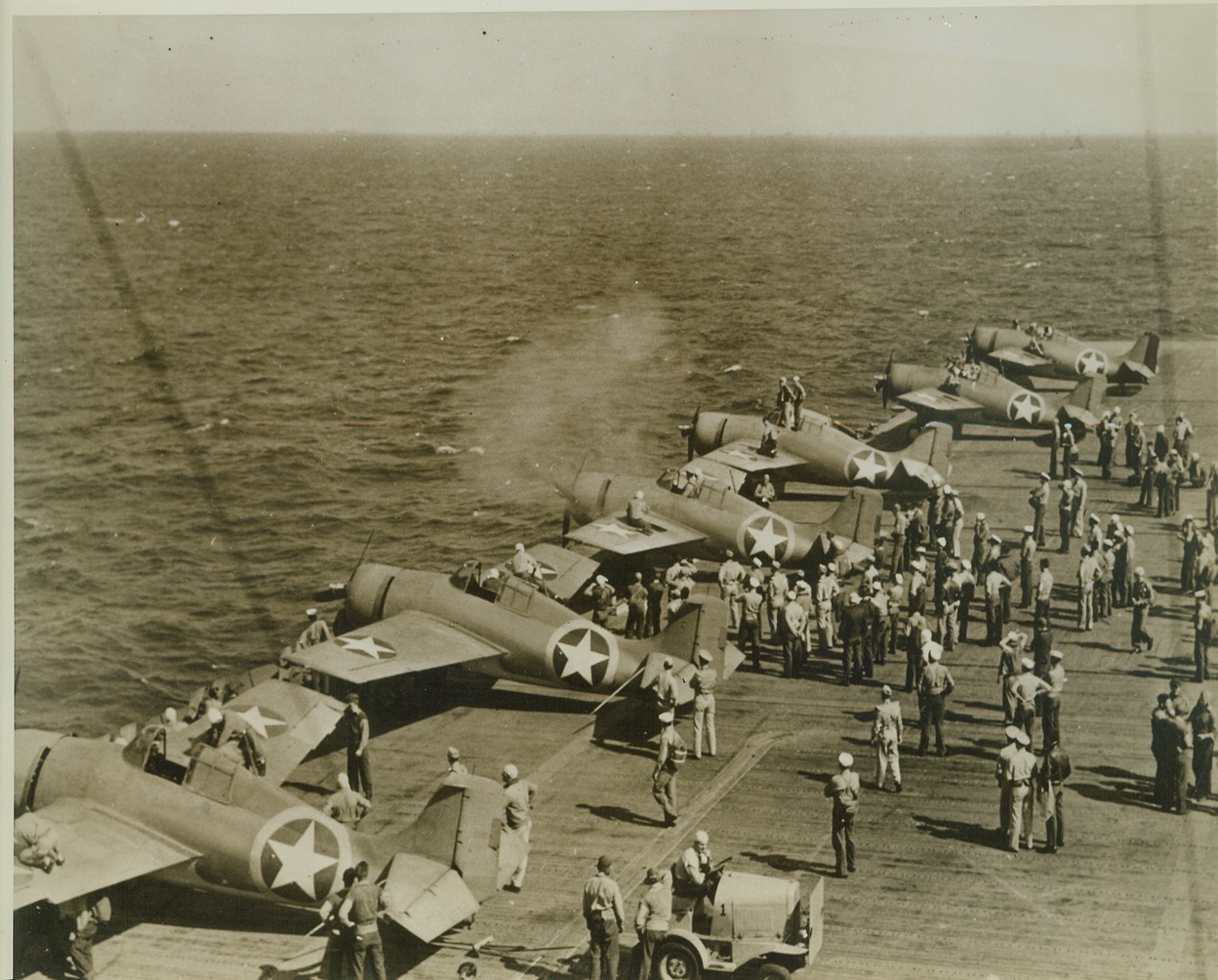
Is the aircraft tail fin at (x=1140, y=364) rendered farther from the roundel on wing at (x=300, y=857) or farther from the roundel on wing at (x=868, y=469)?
the roundel on wing at (x=300, y=857)

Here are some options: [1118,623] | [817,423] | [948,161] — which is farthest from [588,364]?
[948,161]

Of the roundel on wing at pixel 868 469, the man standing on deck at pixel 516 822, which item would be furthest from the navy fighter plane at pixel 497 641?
the roundel on wing at pixel 868 469

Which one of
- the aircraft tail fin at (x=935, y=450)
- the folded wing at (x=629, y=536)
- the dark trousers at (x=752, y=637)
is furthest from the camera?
the aircraft tail fin at (x=935, y=450)

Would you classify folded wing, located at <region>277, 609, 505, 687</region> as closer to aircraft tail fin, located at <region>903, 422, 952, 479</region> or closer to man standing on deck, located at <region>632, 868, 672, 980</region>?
man standing on deck, located at <region>632, 868, 672, 980</region>

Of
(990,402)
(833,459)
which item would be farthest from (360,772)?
(990,402)

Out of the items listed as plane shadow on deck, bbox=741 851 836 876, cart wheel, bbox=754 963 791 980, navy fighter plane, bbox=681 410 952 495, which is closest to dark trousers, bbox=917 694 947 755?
plane shadow on deck, bbox=741 851 836 876

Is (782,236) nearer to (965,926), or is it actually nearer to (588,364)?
(588,364)

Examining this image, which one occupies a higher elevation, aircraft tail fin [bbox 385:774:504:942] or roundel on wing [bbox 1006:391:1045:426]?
roundel on wing [bbox 1006:391:1045:426]
